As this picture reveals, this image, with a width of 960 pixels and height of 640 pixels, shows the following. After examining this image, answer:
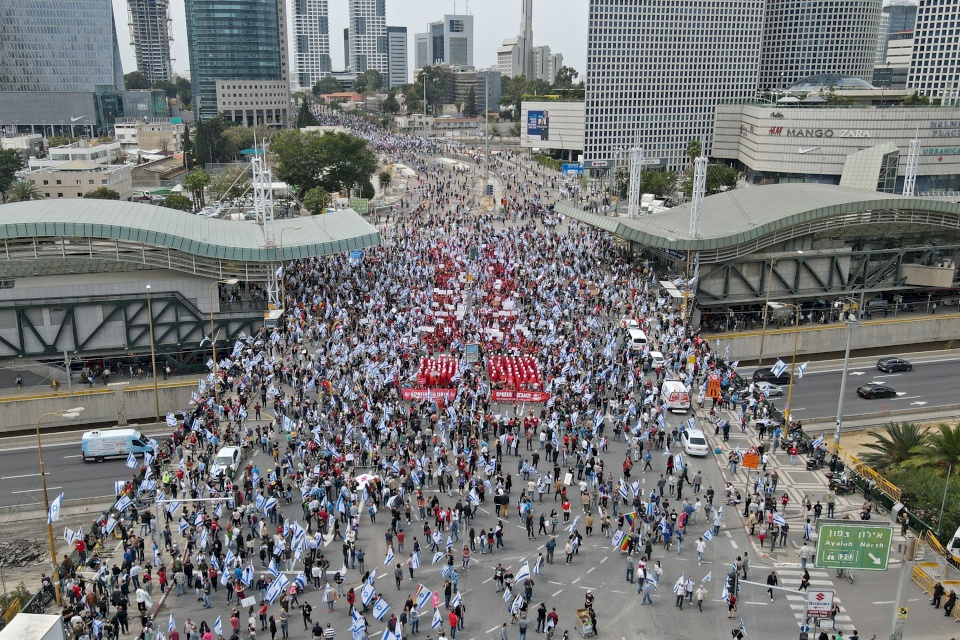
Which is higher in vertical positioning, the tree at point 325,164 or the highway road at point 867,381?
the tree at point 325,164

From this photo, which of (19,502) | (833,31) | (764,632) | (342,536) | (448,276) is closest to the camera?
(764,632)

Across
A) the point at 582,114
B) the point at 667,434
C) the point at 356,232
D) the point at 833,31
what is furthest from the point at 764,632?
the point at 833,31

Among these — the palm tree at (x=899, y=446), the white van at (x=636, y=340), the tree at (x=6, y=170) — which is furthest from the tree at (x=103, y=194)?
the palm tree at (x=899, y=446)

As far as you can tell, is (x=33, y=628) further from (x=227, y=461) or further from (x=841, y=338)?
(x=841, y=338)

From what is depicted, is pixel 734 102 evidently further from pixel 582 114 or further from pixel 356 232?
pixel 356 232

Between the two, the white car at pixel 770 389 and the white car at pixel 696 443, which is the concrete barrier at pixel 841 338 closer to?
the white car at pixel 770 389
